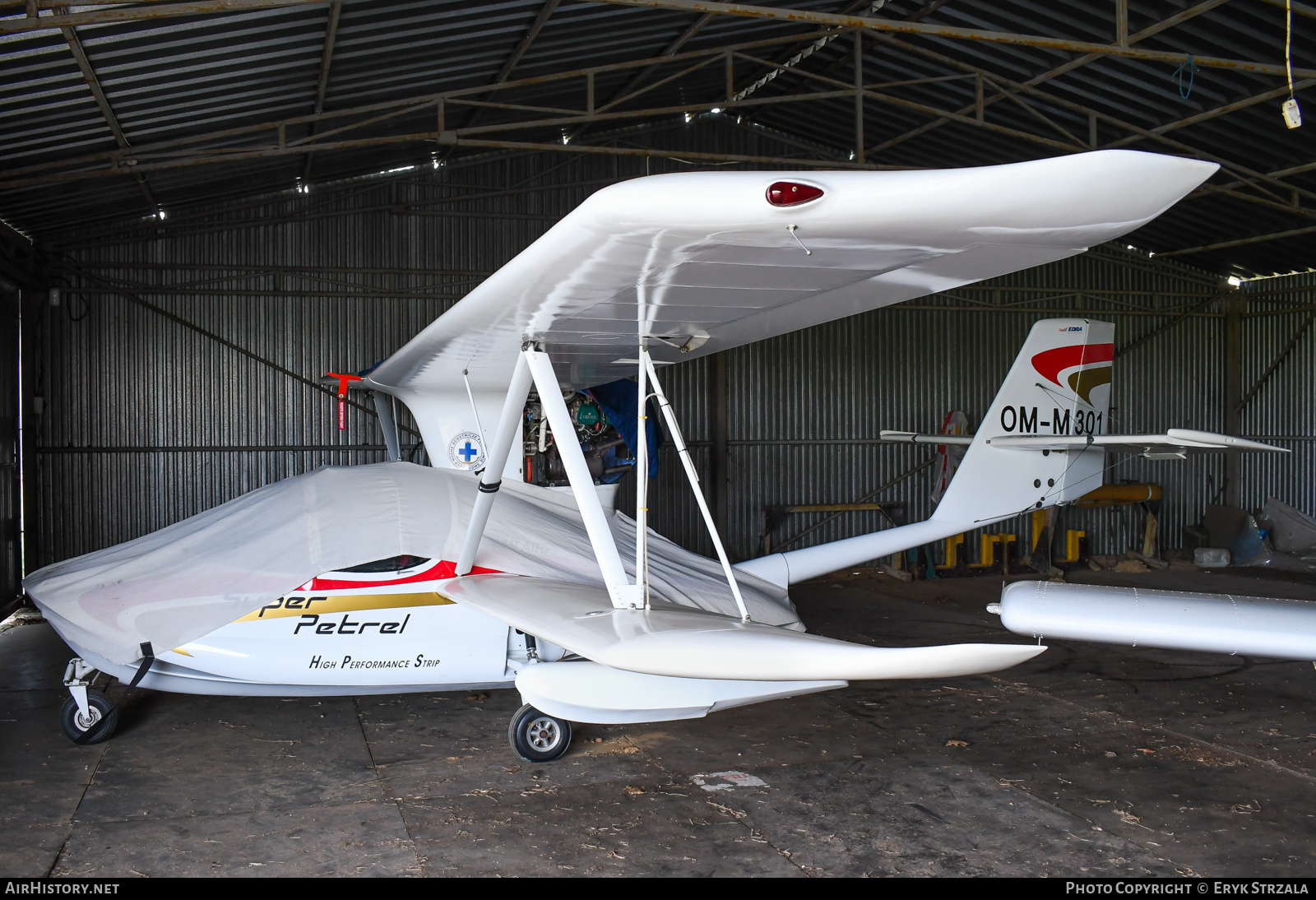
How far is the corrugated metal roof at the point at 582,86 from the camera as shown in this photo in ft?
23.5

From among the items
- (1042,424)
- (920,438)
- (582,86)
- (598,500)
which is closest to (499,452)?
(598,500)

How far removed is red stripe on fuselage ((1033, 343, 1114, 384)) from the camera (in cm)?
824

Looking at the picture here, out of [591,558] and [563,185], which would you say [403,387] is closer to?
[591,558]

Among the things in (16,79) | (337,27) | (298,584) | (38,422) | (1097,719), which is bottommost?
(1097,719)

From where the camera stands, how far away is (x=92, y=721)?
559 cm

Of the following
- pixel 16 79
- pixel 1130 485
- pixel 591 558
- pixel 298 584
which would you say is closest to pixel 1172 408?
pixel 1130 485

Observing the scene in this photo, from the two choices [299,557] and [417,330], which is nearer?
[299,557]

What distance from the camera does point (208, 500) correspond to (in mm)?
11703

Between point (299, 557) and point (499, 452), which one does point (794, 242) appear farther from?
point (299, 557)

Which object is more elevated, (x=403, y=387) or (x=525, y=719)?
(x=403, y=387)

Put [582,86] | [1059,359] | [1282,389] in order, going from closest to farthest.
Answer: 1. [1059,359]
2. [582,86]
3. [1282,389]

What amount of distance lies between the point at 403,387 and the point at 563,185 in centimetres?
699

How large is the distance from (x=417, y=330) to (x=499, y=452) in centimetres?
802

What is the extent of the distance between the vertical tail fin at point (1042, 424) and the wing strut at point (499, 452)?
4.14 meters
